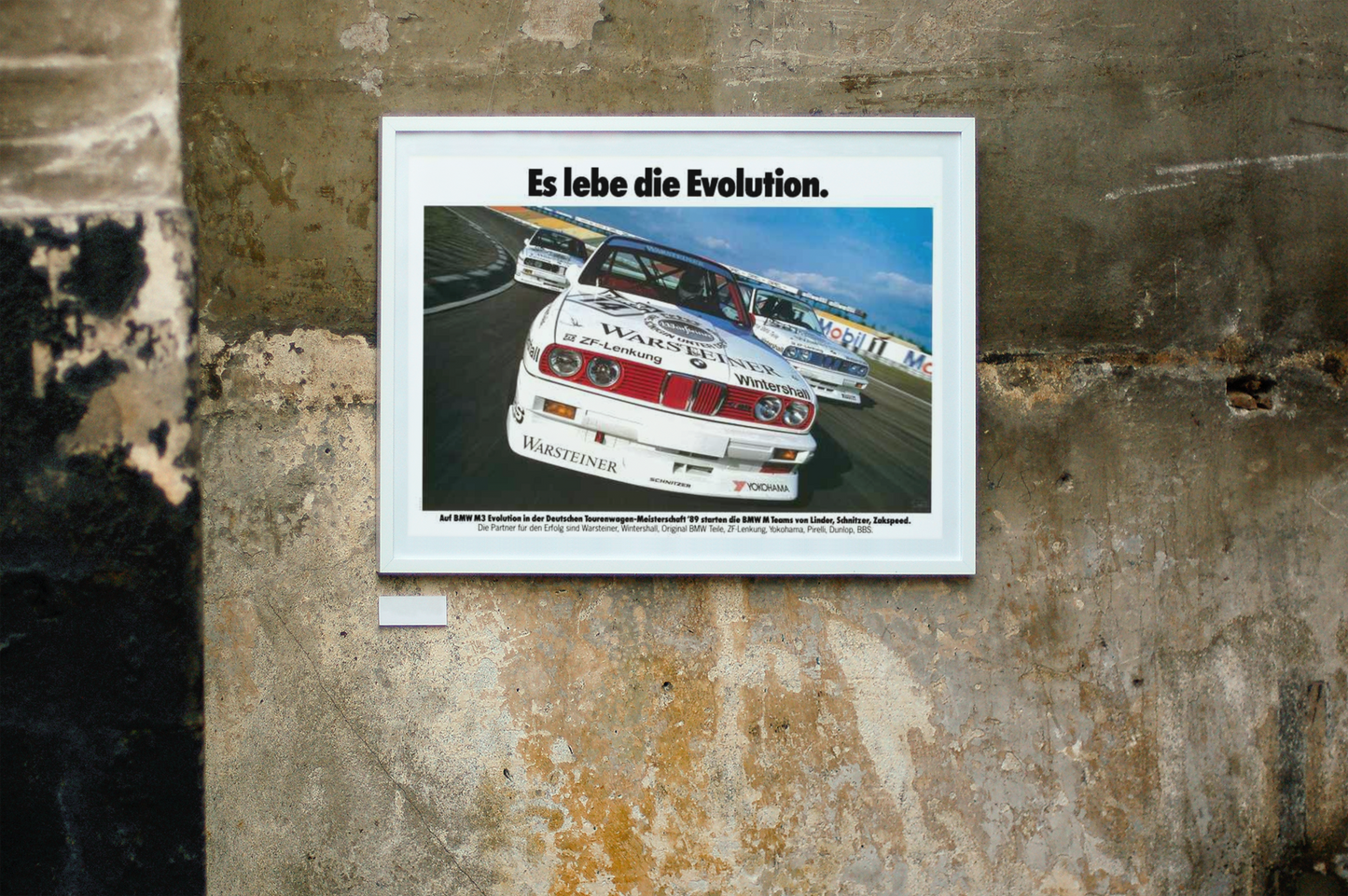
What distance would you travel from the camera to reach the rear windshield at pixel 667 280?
8.75 feet

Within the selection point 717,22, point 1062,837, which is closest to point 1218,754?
point 1062,837

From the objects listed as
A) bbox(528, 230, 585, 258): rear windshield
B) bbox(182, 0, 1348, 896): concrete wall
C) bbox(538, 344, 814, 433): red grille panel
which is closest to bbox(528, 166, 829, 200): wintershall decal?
bbox(528, 230, 585, 258): rear windshield

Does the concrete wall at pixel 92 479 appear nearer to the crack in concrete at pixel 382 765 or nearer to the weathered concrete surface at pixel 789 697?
the weathered concrete surface at pixel 789 697

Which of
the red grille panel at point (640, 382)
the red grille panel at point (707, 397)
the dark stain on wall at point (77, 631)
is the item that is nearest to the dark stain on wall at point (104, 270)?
the dark stain on wall at point (77, 631)

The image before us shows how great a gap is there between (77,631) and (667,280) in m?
2.31

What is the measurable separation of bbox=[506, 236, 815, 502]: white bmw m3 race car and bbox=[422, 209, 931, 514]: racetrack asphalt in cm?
4

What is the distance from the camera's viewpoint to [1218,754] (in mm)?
2727

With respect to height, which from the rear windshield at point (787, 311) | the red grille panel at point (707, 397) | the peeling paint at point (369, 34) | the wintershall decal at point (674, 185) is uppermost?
the peeling paint at point (369, 34)

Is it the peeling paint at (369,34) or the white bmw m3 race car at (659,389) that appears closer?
the white bmw m3 race car at (659,389)

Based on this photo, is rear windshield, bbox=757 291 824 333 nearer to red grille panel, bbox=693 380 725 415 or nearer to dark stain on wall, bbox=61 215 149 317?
red grille panel, bbox=693 380 725 415

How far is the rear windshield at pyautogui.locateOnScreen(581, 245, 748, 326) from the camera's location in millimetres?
2666

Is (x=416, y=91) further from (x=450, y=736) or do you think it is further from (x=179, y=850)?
(x=179, y=850)

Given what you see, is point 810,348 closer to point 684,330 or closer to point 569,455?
point 684,330

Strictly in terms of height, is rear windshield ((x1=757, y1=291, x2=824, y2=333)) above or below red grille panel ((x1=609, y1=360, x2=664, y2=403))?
above
